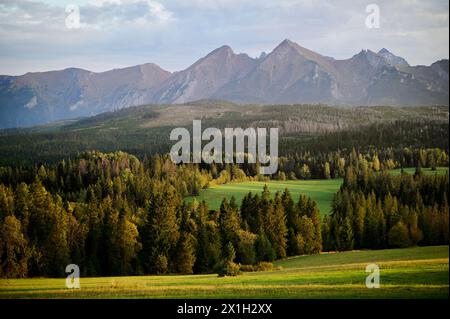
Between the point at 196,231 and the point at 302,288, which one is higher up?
the point at 302,288

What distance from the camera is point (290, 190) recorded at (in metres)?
93.8

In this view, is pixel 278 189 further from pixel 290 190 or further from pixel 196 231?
pixel 196 231

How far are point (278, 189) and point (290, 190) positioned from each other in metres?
2.34

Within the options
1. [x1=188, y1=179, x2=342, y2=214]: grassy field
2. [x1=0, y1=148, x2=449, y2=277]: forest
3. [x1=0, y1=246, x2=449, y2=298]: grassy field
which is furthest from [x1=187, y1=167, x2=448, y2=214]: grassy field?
[x1=0, y1=246, x2=449, y2=298]: grassy field

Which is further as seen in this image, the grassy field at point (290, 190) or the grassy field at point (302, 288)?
the grassy field at point (290, 190)

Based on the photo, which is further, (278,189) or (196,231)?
(278,189)

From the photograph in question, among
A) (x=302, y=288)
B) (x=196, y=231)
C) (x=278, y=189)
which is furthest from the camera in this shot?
(x=278, y=189)

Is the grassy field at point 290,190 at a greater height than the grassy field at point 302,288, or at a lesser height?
lesser

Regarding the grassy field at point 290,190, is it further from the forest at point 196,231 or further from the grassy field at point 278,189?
the forest at point 196,231

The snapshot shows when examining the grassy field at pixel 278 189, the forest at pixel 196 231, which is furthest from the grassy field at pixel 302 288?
the grassy field at pixel 278 189

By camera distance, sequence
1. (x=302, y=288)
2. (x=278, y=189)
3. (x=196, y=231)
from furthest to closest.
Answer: (x=278, y=189) < (x=196, y=231) < (x=302, y=288)

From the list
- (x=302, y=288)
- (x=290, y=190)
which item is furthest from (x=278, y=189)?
(x=302, y=288)

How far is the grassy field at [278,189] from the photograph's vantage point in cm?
8681
